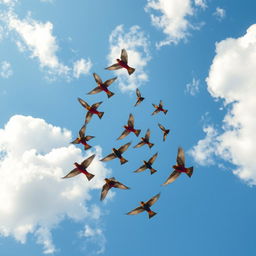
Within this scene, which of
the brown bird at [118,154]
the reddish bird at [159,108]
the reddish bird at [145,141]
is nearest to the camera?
the brown bird at [118,154]

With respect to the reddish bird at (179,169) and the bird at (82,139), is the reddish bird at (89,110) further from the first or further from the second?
Answer: the reddish bird at (179,169)

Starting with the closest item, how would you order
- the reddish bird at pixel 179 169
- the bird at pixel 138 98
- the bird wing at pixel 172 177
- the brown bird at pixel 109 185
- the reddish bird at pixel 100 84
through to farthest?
the reddish bird at pixel 179 169 → the bird wing at pixel 172 177 → the brown bird at pixel 109 185 → the reddish bird at pixel 100 84 → the bird at pixel 138 98

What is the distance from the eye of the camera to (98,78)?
1507 inches

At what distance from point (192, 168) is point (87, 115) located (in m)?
14.8

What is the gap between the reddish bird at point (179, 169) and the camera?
3091 cm

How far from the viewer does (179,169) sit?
103 ft

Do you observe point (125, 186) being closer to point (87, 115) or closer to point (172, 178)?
point (172, 178)

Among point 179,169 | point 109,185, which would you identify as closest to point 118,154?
point 109,185

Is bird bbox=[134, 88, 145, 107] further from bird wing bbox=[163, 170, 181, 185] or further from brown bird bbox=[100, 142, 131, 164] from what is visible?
bird wing bbox=[163, 170, 181, 185]

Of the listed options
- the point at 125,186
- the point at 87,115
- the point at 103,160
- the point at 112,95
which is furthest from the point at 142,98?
the point at 125,186

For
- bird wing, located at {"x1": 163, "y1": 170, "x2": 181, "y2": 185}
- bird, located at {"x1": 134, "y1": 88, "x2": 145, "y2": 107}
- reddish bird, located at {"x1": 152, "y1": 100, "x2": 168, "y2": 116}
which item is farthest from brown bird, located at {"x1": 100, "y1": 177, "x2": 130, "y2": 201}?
reddish bird, located at {"x1": 152, "y1": 100, "x2": 168, "y2": 116}

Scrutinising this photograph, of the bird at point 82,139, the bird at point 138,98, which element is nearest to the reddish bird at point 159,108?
the bird at point 138,98

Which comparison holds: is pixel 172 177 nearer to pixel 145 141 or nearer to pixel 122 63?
pixel 145 141

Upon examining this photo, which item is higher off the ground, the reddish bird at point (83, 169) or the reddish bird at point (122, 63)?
the reddish bird at point (122, 63)
